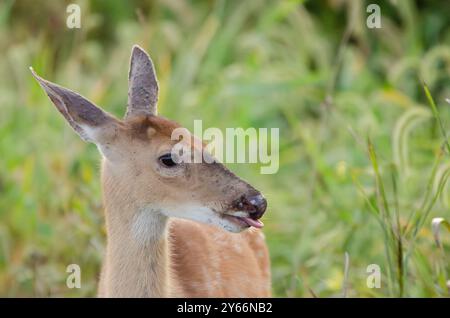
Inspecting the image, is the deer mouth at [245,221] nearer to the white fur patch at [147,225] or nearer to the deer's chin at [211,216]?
the deer's chin at [211,216]

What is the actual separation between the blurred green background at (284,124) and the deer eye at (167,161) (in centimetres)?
85

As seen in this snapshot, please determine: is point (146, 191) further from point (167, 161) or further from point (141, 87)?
point (141, 87)

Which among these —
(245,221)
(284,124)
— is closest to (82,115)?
(245,221)

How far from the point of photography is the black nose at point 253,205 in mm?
4082

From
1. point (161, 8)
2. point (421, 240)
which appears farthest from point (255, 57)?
point (421, 240)

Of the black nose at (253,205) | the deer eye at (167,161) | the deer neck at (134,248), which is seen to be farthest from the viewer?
the deer neck at (134,248)

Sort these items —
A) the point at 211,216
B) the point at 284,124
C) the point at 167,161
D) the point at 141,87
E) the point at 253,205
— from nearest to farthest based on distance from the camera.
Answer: the point at 253,205
the point at 211,216
the point at 167,161
the point at 141,87
the point at 284,124

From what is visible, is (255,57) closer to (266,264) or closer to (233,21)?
(233,21)

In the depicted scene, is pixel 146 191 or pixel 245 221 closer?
pixel 245 221

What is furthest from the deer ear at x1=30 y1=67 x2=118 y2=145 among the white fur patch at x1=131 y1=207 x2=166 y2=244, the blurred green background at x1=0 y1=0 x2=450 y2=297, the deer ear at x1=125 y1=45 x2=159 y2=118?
the blurred green background at x1=0 y1=0 x2=450 y2=297

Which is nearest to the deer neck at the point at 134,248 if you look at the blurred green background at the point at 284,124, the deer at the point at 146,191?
the deer at the point at 146,191

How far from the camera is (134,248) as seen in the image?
14.6ft

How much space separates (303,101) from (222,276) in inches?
104

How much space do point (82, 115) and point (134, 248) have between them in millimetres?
540
